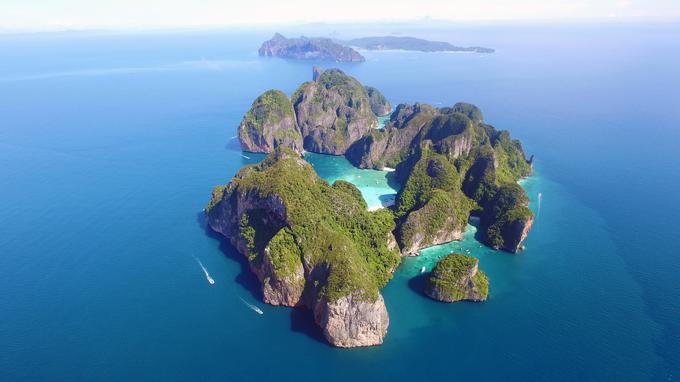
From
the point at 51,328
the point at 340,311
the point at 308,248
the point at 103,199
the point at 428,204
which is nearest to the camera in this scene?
the point at 340,311

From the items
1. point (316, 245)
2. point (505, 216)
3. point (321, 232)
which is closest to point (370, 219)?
point (321, 232)

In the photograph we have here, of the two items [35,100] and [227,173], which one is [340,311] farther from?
[35,100]

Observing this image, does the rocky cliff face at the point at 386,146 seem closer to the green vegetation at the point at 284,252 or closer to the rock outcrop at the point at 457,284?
the rock outcrop at the point at 457,284

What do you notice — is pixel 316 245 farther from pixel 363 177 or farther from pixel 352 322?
pixel 363 177

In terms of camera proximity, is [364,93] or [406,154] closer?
[406,154]

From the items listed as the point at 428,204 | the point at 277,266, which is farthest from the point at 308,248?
the point at 428,204

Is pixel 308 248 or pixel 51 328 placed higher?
pixel 308 248

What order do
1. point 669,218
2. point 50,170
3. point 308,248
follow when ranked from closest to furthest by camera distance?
point 308,248, point 669,218, point 50,170


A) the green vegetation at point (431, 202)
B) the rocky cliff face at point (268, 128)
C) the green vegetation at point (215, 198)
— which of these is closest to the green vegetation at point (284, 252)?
the green vegetation at point (431, 202)
